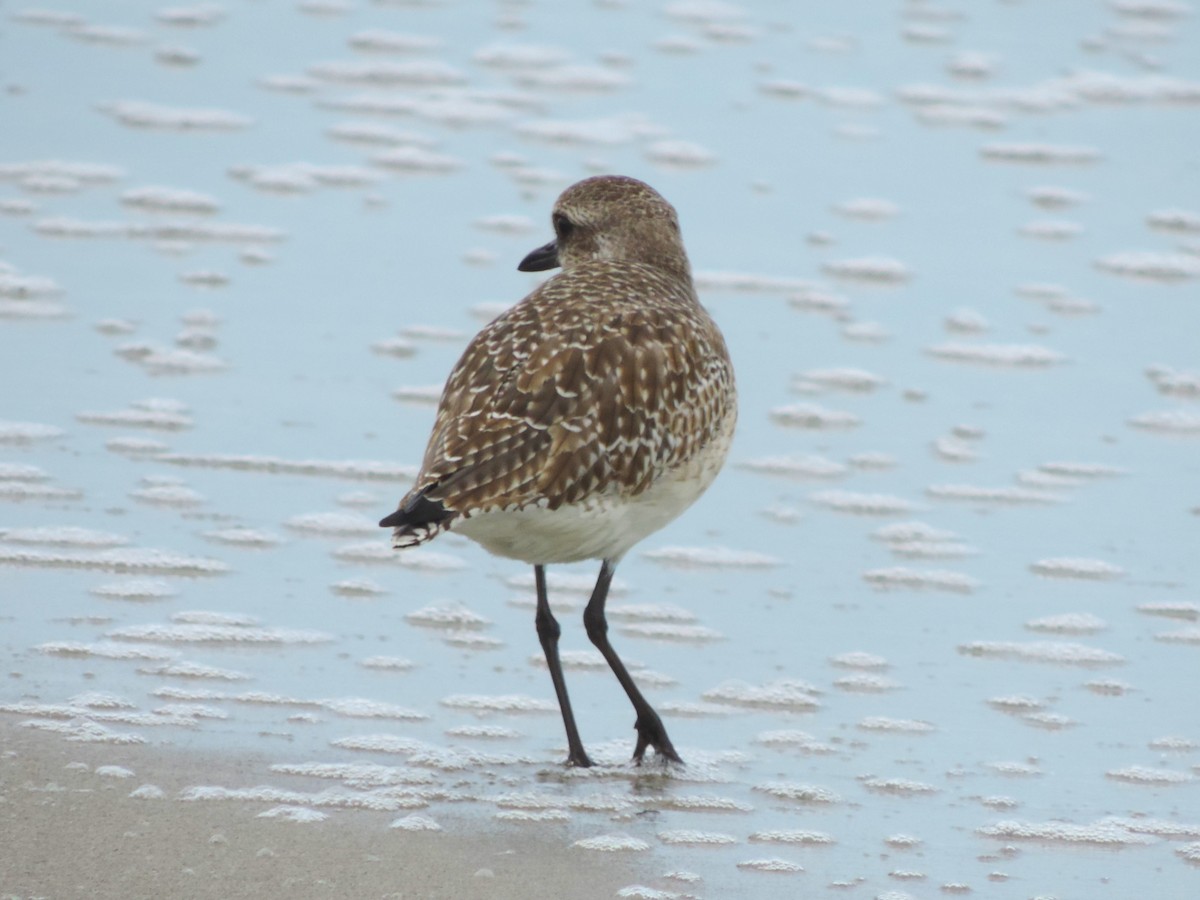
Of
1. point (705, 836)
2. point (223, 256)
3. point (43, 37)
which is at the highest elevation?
point (43, 37)

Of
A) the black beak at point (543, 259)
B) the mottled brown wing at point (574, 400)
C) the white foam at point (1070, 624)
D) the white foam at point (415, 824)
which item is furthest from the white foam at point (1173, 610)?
the white foam at point (415, 824)

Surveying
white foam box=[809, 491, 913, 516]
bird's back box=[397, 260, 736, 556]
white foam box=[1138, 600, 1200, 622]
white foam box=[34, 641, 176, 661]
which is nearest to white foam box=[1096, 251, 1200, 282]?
white foam box=[809, 491, 913, 516]

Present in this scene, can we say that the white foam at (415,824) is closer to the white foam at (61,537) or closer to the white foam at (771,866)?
the white foam at (771,866)

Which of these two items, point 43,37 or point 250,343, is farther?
point 43,37

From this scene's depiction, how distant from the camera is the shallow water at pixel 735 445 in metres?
4.95

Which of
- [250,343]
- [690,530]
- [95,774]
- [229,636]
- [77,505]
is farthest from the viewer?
[250,343]

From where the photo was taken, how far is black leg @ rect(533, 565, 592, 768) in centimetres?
506

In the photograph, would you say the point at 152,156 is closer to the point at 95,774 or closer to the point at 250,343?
the point at 250,343

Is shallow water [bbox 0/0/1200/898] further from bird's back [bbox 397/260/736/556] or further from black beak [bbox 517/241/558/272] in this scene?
black beak [bbox 517/241/558/272]

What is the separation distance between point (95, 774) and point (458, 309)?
402cm

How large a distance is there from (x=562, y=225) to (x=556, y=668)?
1.38m

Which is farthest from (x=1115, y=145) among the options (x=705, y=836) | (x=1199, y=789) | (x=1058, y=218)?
(x=705, y=836)

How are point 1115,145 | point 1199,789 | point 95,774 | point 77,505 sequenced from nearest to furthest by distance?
point 95,774 → point 1199,789 → point 77,505 → point 1115,145

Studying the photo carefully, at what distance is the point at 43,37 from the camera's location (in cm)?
1138
